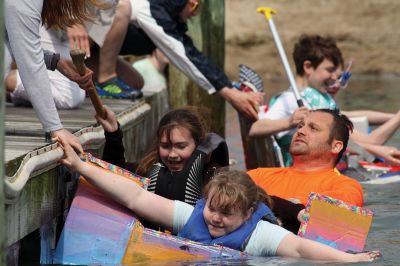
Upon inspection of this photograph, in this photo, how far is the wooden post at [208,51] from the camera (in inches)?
369

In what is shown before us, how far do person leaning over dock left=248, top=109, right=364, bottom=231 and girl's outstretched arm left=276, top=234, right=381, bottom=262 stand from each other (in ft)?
2.28

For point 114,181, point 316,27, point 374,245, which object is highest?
point 114,181

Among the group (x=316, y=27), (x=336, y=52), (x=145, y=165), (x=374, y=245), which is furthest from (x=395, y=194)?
(x=316, y=27)

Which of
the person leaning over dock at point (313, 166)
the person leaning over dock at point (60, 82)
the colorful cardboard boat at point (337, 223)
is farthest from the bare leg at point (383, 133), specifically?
the colorful cardboard boat at point (337, 223)

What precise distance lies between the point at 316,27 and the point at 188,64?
8.40 metres

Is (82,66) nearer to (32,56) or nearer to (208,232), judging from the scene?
(32,56)

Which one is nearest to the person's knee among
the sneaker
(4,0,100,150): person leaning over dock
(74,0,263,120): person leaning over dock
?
(74,0,263,120): person leaning over dock

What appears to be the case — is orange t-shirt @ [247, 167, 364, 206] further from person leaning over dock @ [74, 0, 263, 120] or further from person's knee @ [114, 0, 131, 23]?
person's knee @ [114, 0, 131, 23]

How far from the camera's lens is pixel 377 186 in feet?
26.5

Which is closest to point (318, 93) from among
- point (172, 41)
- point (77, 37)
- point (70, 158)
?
point (172, 41)

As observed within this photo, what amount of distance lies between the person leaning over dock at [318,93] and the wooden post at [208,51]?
1.06 meters

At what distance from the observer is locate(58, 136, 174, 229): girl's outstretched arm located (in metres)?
5.20

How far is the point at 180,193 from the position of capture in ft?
18.8

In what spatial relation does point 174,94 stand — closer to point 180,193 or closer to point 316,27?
point 180,193
